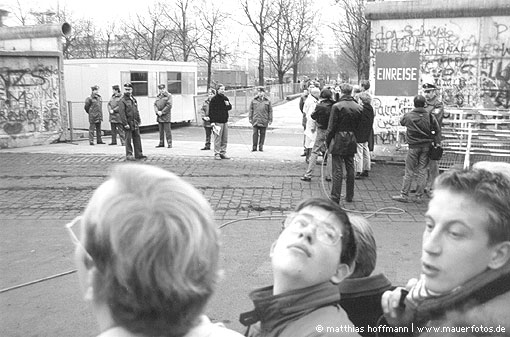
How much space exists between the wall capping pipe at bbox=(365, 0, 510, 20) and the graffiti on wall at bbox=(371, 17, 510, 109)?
0.11 m

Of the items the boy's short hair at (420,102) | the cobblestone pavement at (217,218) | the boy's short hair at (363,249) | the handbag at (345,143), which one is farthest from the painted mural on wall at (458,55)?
the boy's short hair at (363,249)

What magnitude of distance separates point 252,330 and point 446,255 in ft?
2.50

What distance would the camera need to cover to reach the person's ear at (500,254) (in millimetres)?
1785

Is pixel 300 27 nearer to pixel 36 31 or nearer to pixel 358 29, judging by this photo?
pixel 358 29

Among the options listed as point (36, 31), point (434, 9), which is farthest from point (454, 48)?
point (36, 31)

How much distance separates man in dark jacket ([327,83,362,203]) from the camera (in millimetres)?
8133

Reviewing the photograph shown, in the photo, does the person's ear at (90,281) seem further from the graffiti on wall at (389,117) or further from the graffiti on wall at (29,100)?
the graffiti on wall at (29,100)

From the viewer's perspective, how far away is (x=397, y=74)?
11.1 meters

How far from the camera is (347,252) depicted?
2.10m

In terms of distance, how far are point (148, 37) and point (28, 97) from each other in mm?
28222

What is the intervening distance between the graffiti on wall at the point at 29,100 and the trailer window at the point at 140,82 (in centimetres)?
468

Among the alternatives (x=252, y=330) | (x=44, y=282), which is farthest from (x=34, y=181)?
(x=252, y=330)

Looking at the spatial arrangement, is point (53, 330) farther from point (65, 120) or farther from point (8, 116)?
point (65, 120)

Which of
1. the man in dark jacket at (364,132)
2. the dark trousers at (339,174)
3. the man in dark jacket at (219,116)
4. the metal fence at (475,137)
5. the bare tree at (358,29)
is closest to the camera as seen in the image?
the dark trousers at (339,174)
